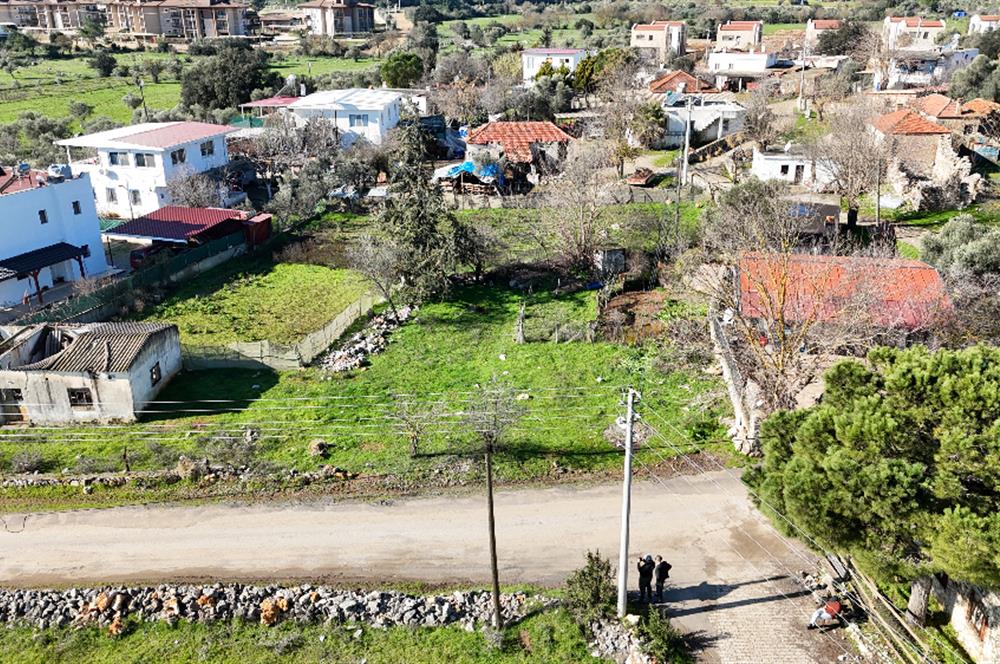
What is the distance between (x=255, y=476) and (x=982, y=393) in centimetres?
1806

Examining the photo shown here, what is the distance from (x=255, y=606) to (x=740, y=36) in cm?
9696

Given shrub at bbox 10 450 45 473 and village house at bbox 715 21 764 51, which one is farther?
village house at bbox 715 21 764 51

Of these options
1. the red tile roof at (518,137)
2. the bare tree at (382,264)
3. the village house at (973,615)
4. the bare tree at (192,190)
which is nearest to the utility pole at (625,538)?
the village house at (973,615)

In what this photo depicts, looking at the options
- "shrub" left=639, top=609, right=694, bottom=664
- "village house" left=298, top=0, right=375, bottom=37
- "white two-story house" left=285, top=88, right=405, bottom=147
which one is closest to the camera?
"shrub" left=639, top=609, right=694, bottom=664

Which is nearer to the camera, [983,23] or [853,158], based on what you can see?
[853,158]

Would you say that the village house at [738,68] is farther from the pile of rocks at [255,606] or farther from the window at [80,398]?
the pile of rocks at [255,606]

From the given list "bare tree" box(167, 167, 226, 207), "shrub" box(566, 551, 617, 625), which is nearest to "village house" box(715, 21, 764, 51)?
"bare tree" box(167, 167, 226, 207)

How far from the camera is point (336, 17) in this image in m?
127

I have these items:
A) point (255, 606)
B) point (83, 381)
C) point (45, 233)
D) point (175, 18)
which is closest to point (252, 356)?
point (83, 381)

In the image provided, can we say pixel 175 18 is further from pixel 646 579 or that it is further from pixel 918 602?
pixel 918 602

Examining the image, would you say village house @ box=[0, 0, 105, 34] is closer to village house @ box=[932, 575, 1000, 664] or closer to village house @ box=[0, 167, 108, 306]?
village house @ box=[0, 167, 108, 306]

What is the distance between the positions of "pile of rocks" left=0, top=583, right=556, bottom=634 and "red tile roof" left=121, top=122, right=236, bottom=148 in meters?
36.1

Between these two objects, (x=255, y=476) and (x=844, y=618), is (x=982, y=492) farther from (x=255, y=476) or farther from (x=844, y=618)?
(x=255, y=476)

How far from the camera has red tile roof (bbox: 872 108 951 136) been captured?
49.7m
